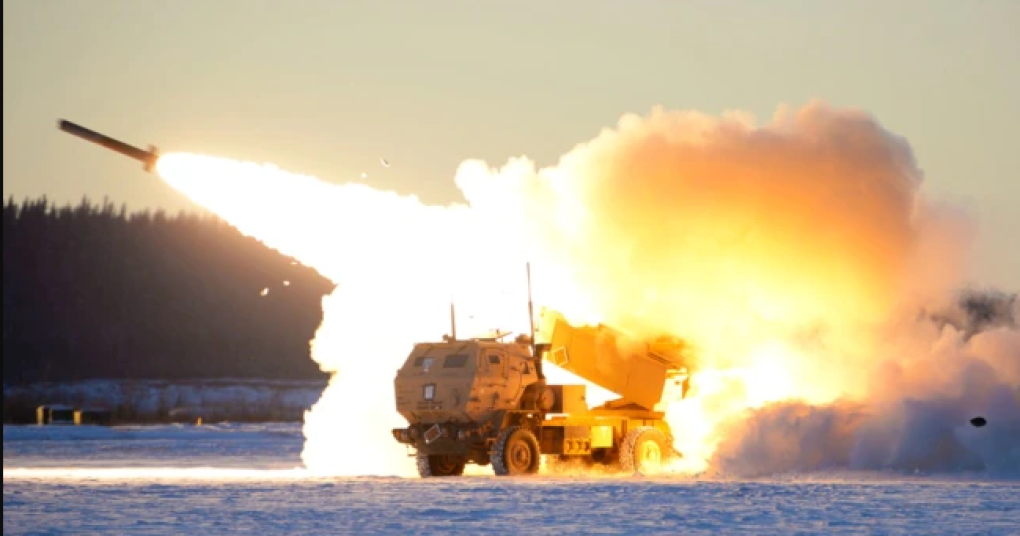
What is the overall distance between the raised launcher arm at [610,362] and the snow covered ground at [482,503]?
2491 millimetres

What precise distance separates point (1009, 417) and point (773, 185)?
7047 mm

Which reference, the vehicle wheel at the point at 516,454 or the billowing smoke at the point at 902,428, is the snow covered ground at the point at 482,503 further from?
the billowing smoke at the point at 902,428

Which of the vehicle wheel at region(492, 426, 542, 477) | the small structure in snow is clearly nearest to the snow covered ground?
the vehicle wheel at region(492, 426, 542, 477)

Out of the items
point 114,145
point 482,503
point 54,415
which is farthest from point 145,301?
point 482,503

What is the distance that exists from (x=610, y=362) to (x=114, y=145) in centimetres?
1078

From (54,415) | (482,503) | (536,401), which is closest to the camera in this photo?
(482,503)

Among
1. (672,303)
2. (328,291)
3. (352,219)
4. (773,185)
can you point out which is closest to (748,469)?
(672,303)

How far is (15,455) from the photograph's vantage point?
45.3 meters

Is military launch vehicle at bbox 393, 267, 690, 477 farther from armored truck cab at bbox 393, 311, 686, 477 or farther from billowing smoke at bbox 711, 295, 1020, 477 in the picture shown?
A: billowing smoke at bbox 711, 295, 1020, 477

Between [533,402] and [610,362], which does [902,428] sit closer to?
[610,362]

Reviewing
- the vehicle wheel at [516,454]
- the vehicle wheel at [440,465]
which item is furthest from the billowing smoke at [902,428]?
the vehicle wheel at [440,465]

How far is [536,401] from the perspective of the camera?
3588 centimetres

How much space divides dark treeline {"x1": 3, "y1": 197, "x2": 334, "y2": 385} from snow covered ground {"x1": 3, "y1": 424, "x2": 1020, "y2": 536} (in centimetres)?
7082

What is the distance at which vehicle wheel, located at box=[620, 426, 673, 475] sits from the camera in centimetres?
3591
